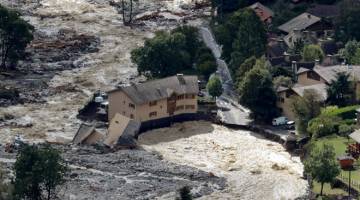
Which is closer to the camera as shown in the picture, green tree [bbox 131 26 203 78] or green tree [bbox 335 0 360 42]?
green tree [bbox 131 26 203 78]

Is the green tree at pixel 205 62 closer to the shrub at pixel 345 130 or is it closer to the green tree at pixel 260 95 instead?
the green tree at pixel 260 95

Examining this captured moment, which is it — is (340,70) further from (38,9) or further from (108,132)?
(38,9)

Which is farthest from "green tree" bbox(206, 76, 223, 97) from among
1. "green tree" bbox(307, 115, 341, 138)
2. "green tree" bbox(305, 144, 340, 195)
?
"green tree" bbox(305, 144, 340, 195)

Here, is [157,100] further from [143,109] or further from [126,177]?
[126,177]

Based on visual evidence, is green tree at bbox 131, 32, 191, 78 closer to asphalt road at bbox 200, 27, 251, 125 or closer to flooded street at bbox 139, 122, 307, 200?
asphalt road at bbox 200, 27, 251, 125

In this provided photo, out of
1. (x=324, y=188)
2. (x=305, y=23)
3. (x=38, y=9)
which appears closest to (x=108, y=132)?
(x=324, y=188)

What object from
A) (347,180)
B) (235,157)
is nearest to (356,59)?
(235,157)
